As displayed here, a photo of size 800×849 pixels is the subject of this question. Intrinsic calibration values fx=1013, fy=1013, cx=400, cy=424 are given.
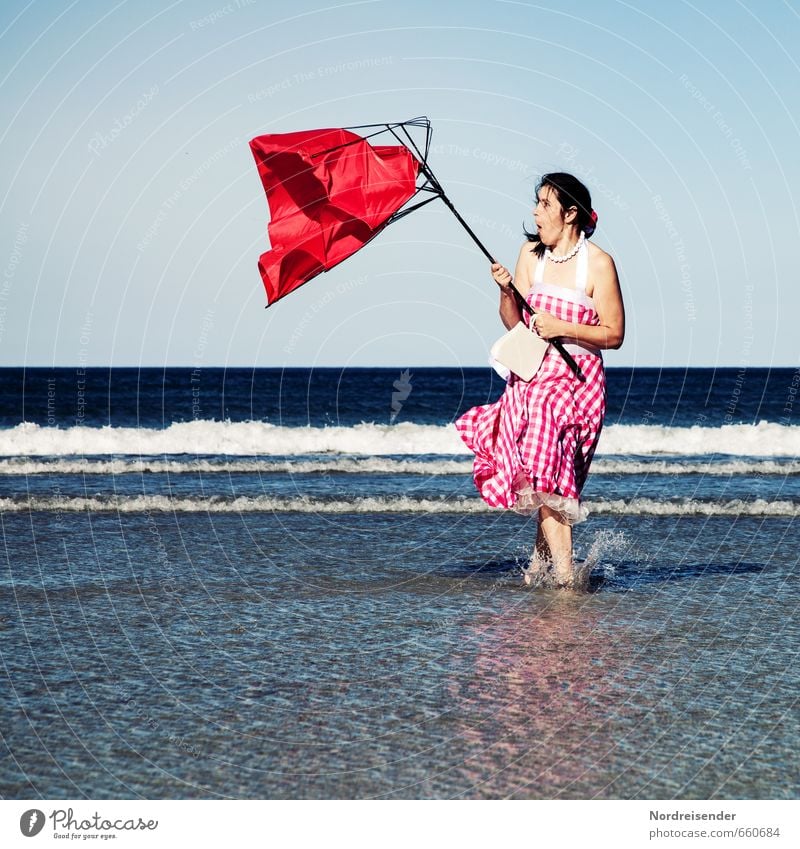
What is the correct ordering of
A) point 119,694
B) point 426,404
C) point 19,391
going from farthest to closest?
point 19,391 → point 426,404 → point 119,694

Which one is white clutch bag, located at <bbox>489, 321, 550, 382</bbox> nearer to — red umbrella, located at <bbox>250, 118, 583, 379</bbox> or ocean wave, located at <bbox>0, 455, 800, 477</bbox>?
red umbrella, located at <bbox>250, 118, 583, 379</bbox>

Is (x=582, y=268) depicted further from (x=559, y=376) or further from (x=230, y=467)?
(x=230, y=467)

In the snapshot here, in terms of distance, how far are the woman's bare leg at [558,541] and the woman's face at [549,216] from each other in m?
1.58

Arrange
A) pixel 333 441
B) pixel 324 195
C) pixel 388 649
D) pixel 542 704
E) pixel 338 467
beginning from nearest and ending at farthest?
pixel 542 704 < pixel 388 649 < pixel 324 195 < pixel 338 467 < pixel 333 441

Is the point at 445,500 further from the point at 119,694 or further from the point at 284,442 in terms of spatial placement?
the point at 284,442

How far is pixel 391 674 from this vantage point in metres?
4.33

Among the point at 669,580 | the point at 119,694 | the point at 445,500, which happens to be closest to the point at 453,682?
the point at 119,694

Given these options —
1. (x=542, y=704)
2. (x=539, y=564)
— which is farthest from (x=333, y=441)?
(x=542, y=704)

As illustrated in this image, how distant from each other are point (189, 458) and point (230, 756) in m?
14.6

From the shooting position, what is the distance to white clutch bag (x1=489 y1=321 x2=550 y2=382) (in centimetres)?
579

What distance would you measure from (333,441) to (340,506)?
1024cm

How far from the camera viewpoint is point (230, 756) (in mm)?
3365

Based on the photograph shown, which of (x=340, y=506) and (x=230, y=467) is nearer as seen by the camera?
(x=340, y=506)

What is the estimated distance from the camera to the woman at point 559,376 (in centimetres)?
577
